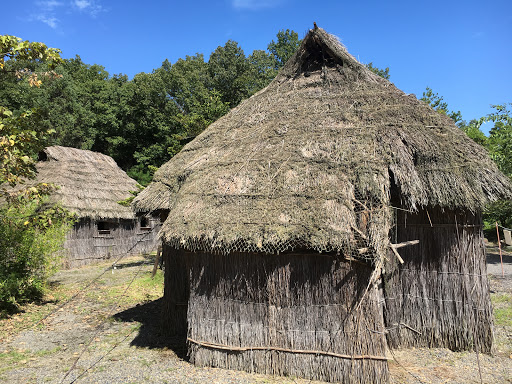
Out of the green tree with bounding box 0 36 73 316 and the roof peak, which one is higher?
the roof peak

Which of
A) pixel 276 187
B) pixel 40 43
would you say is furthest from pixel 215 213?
pixel 40 43

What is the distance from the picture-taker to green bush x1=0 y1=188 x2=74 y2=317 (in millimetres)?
9109

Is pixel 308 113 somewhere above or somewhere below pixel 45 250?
above

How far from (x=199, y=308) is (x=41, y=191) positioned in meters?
5.59

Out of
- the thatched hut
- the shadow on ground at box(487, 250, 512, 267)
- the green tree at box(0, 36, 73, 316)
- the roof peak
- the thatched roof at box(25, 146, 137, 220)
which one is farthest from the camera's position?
the thatched roof at box(25, 146, 137, 220)

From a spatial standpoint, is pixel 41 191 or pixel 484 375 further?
pixel 41 191

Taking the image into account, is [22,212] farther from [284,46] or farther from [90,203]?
[284,46]

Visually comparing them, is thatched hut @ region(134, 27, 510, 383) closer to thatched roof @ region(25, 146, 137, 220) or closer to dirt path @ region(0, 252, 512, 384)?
dirt path @ region(0, 252, 512, 384)

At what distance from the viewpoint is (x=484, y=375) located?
18.2ft

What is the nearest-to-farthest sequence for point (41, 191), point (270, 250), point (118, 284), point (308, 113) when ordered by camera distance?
point (270, 250)
point (308, 113)
point (41, 191)
point (118, 284)

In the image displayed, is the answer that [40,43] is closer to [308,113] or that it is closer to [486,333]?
[308,113]

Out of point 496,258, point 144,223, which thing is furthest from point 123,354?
point 496,258

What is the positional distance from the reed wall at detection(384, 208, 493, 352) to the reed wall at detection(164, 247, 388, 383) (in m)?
1.89

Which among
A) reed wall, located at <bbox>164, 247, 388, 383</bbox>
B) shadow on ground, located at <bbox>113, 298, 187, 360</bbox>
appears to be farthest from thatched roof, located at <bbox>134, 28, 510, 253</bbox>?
shadow on ground, located at <bbox>113, 298, 187, 360</bbox>
